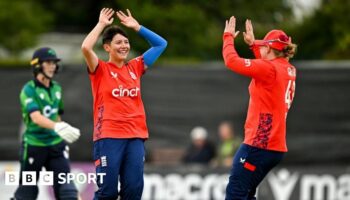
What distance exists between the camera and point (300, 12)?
32969mm

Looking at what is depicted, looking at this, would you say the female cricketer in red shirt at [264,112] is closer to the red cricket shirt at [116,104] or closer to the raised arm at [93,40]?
the red cricket shirt at [116,104]

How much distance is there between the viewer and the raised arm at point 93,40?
11250 mm

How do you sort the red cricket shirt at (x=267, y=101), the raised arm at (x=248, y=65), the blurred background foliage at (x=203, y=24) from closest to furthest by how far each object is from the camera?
the raised arm at (x=248, y=65)
the red cricket shirt at (x=267, y=101)
the blurred background foliage at (x=203, y=24)

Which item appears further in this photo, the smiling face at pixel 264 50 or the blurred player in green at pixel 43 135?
the blurred player in green at pixel 43 135

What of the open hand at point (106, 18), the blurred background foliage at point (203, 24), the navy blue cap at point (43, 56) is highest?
the blurred background foliage at point (203, 24)

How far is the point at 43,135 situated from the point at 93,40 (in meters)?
2.19

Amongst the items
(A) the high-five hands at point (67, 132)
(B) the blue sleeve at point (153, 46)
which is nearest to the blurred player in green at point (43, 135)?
(A) the high-five hands at point (67, 132)

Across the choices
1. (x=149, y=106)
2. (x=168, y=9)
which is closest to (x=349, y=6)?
(x=168, y=9)

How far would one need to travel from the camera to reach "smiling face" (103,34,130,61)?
11586 millimetres

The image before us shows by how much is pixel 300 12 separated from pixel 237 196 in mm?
21910

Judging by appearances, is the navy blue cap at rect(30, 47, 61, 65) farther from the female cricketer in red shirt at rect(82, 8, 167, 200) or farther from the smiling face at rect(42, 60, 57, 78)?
the female cricketer in red shirt at rect(82, 8, 167, 200)

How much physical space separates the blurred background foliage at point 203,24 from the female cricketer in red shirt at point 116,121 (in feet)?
37.0

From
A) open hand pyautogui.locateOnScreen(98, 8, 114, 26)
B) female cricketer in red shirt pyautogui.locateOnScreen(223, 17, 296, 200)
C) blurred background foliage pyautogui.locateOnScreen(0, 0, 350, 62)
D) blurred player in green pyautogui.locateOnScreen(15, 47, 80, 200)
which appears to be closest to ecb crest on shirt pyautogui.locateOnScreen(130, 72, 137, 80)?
open hand pyautogui.locateOnScreen(98, 8, 114, 26)

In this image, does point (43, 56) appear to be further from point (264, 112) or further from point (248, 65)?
point (264, 112)
